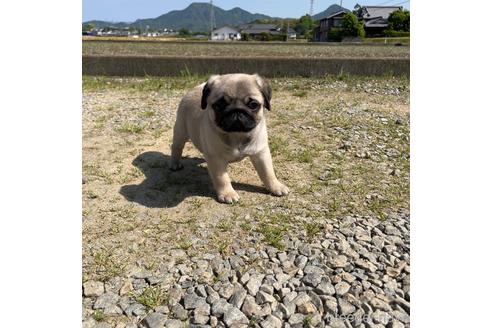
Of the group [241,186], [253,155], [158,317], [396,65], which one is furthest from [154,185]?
[396,65]

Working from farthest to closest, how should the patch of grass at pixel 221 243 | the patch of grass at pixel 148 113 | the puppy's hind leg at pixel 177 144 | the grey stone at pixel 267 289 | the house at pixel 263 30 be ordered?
the house at pixel 263 30 → the patch of grass at pixel 148 113 → the puppy's hind leg at pixel 177 144 → the patch of grass at pixel 221 243 → the grey stone at pixel 267 289

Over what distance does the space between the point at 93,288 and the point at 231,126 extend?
5.60 feet

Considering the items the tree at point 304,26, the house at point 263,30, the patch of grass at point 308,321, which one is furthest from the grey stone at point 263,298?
the house at point 263,30

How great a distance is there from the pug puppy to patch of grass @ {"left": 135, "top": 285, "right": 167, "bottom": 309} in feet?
4.43

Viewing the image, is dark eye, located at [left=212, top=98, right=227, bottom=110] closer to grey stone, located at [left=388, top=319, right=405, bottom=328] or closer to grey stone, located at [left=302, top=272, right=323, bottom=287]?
grey stone, located at [left=302, top=272, right=323, bottom=287]

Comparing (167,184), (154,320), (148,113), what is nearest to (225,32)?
(148,113)

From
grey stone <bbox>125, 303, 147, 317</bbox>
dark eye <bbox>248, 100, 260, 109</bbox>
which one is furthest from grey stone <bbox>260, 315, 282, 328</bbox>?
dark eye <bbox>248, 100, 260, 109</bbox>

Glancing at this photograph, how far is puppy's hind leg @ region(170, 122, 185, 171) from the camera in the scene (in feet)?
14.7

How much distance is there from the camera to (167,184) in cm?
427

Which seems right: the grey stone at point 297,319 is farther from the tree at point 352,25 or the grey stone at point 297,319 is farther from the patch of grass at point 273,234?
the tree at point 352,25

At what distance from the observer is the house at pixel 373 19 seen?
20625 millimetres

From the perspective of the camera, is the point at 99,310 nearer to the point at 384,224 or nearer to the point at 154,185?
the point at 154,185

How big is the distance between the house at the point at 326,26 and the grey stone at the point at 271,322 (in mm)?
23798

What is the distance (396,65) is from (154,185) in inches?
276
